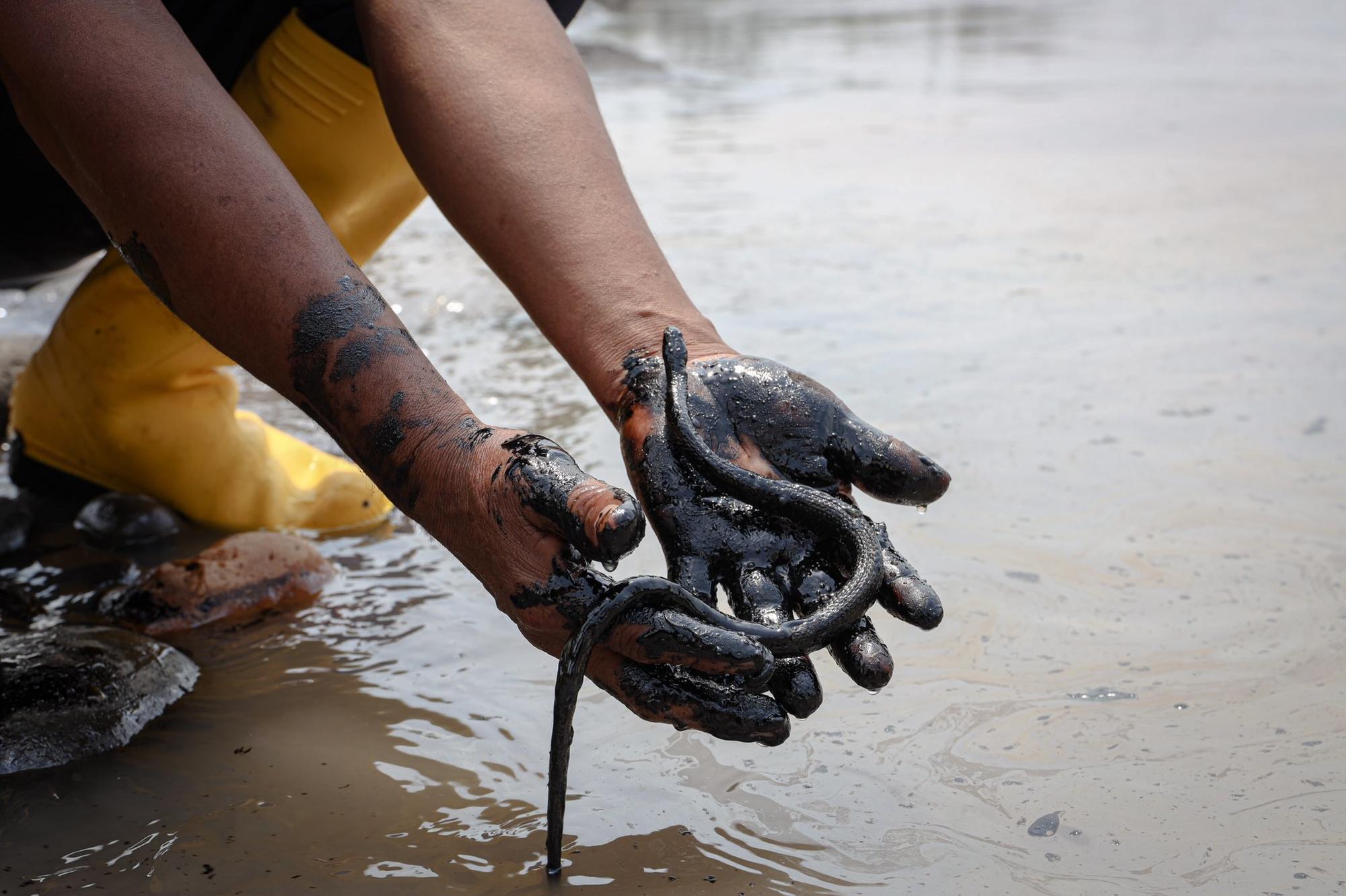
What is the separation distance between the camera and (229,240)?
142 cm

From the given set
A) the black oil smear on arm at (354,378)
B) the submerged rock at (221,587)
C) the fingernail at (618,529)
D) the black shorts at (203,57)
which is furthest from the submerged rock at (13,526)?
the fingernail at (618,529)

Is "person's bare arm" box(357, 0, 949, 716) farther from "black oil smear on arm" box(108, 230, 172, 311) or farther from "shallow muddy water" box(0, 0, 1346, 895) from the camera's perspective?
"black oil smear on arm" box(108, 230, 172, 311)

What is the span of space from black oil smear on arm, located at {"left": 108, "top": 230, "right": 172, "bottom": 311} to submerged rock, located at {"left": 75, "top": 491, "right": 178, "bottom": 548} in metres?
1.09

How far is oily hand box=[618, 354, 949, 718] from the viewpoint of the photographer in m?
1.46

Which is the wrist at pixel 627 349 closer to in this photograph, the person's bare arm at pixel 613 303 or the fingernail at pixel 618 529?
the person's bare arm at pixel 613 303

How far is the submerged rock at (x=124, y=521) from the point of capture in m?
2.46

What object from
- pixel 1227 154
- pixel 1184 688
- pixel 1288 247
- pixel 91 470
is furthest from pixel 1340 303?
pixel 91 470

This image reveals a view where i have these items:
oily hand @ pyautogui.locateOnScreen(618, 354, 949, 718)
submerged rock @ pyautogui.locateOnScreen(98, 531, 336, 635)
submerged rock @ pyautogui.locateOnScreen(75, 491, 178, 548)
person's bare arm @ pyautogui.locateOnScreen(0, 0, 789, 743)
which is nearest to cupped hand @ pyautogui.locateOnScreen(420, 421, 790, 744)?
person's bare arm @ pyautogui.locateOnScreen(0, 0, 789, 743)

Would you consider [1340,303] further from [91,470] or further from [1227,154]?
[91,470]

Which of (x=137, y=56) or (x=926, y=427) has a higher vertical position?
(x=137, y=56)

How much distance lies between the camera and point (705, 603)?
135 centimetres

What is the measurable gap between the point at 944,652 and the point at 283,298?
3.60 feet

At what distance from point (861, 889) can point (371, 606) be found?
1.07 m

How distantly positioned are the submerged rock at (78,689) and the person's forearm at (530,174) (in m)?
0.76
